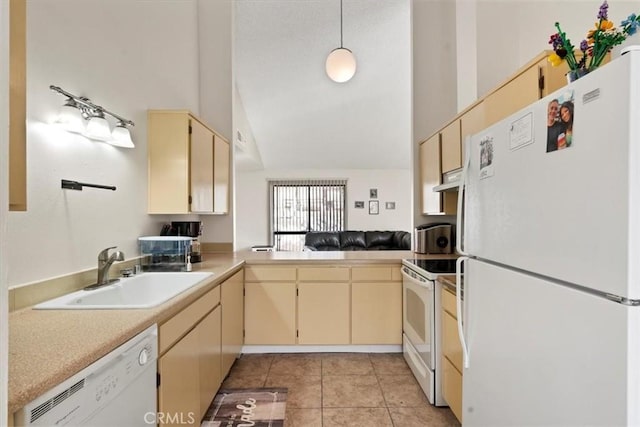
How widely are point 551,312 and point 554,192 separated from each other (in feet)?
1.05

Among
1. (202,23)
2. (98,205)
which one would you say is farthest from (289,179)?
(98,205)

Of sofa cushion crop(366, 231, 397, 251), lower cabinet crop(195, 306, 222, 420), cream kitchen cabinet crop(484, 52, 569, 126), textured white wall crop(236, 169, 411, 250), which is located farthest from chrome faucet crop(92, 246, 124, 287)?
textured white wall crop(236, 169, 411, 250)

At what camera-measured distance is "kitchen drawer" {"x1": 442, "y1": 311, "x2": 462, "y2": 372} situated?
5.67 feet

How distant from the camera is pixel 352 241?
6078 millimetres

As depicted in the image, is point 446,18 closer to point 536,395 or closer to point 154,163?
point 154,163

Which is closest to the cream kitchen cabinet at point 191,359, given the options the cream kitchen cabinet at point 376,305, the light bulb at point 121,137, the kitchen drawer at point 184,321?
the kitchen drawer at point 184,321

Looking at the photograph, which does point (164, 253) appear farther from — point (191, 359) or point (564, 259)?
point (564, 259)

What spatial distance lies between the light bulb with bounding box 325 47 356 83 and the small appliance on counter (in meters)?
2.74

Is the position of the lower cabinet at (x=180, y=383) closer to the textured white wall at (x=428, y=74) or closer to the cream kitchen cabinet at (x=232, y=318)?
the cream kitchen cabinet at (x=232, y=318)

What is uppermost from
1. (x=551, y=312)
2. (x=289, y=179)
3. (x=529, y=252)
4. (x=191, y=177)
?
(x=289, y=179)

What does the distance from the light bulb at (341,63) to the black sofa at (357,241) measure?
3019 mm

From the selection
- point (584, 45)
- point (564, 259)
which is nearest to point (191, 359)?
point (564, 259)

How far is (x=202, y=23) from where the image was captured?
10.8 feet

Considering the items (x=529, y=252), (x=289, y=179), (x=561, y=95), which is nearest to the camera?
(x=561, y=95)
